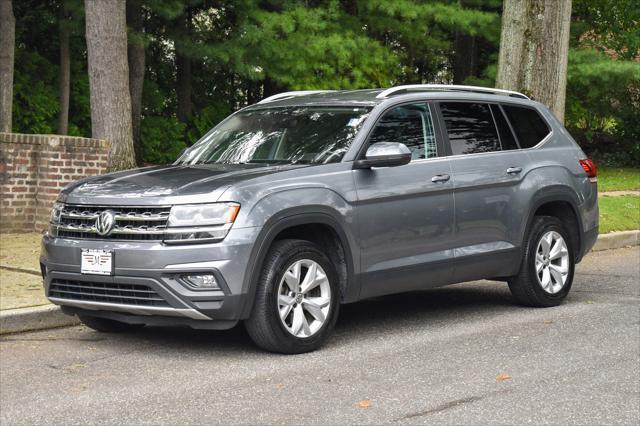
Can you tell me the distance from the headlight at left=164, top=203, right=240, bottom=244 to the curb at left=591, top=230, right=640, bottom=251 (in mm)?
7901

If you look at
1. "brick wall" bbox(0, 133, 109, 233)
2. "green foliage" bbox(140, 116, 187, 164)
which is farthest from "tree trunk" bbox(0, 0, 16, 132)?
"brick wall" bbox(0, 133, 109, 233)

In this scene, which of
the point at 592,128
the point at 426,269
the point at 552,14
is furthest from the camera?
the point at 592,128

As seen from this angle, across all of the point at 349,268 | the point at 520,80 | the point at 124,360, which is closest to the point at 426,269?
the point at 349,268

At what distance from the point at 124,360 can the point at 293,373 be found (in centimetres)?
124

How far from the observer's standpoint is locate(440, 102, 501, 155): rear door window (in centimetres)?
900

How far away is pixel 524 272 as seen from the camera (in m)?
9.41

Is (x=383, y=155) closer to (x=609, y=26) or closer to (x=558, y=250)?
(x=558, y=250)

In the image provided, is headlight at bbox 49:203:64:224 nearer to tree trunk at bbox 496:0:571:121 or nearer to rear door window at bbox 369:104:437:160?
rear door window at bbox 369:104:437:160

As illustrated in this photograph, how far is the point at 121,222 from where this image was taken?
7.50 meters

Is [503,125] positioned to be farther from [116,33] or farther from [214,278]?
[116,33]

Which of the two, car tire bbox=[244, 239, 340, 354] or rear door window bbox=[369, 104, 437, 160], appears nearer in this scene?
car tire bbox=[244, 239, 340, 354]

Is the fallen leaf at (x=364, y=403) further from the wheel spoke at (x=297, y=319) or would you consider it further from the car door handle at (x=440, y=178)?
the car door handle at (x=440, y=178)

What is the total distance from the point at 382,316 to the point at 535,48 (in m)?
7.48

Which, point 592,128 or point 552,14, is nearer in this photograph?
point 552,14
